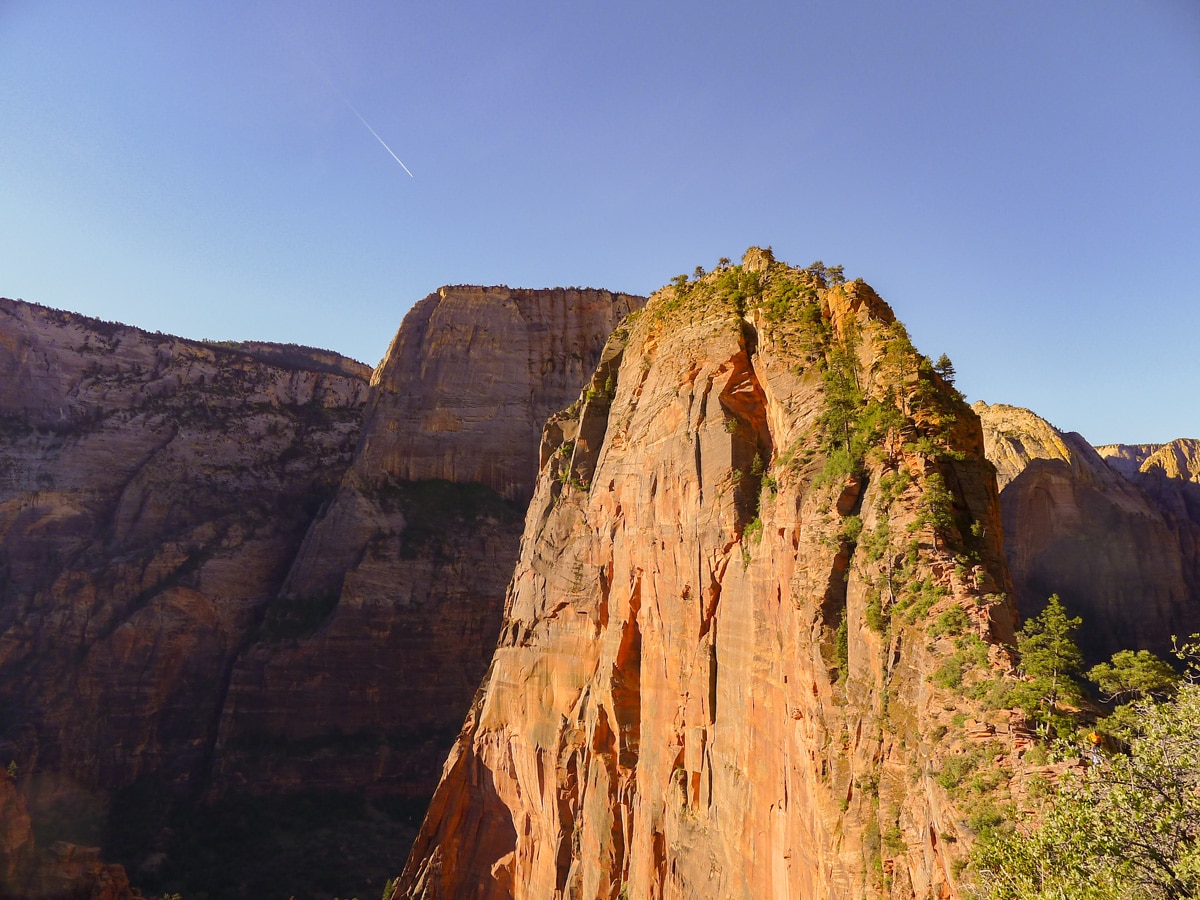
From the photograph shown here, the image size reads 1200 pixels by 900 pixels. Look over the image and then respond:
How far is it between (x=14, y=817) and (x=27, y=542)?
45622mm

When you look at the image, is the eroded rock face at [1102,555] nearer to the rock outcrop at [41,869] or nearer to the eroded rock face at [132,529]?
the rock outcrop at [41,869]

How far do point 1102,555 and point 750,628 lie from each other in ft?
181

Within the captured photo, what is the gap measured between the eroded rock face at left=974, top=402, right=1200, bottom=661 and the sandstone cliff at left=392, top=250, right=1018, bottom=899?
1630 inches

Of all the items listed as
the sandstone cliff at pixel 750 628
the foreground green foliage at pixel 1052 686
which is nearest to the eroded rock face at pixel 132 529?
the sandstone cliff at pixel 750 628

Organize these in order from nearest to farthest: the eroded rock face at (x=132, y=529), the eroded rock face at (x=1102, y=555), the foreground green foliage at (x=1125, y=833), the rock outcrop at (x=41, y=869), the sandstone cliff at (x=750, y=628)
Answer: the foreground green foliage at (x=1125, y=833) → the sandstone cliff at (x=750, y=628) → the rock outcrop at (x=41, y=869) → the eroded rock face at (x=1102, y=555) → the eroded rock face at (x=132, y=529)

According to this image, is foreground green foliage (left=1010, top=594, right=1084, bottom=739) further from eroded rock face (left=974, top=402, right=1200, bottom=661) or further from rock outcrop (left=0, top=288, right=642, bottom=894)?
rock outcrop (left=0, top=288, right=642, bottom=894)

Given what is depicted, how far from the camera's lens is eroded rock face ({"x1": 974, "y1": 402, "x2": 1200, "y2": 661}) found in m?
64.9

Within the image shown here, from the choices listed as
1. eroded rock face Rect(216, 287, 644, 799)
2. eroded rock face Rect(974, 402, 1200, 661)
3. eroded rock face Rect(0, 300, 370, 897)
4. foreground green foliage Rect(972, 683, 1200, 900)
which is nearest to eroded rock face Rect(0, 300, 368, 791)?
eroded rock face Rect(0, 300, 370, 897)

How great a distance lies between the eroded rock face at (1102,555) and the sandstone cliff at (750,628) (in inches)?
1630

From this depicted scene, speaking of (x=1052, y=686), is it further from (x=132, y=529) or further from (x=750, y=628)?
(x=132, y=529)

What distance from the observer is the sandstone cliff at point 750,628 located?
18.2 metres

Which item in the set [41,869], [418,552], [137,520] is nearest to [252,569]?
[137,520]

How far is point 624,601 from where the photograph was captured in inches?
Result: 1282

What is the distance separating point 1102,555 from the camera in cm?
6712
